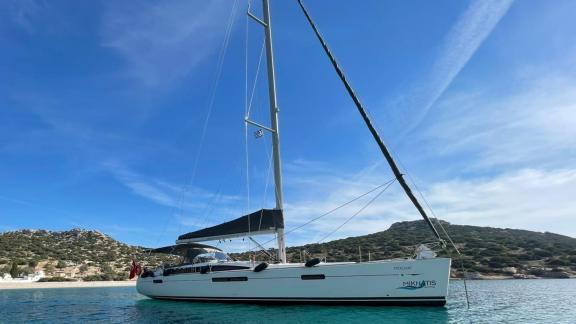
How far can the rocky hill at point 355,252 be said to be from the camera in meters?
47.7

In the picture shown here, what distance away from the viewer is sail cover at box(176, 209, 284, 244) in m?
20.0

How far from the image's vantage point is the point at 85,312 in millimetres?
19656

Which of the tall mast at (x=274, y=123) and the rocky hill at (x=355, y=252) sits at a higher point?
the tall mast at (x=274, y=123)

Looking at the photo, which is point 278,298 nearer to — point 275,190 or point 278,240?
point 278,240

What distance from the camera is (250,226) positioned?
20.3m

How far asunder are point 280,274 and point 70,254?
65.4m

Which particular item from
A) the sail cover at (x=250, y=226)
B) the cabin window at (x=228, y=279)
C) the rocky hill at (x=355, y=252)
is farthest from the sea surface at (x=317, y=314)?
the rocky hill at (x=355, y=252)

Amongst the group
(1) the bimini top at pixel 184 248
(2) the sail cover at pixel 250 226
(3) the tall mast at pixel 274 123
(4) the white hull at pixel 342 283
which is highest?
(3) the tall mast at pixel 274 123

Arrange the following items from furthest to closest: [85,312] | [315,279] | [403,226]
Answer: [403,226] → [85,312] → [315,279]

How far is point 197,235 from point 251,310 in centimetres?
699

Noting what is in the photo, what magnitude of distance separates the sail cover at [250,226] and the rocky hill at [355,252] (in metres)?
15.4

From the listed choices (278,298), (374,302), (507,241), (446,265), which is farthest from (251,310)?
(507,241)

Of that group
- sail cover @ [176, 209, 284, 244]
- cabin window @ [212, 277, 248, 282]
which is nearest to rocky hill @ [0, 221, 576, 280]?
sail cover @ [176, 209, 284, 244]

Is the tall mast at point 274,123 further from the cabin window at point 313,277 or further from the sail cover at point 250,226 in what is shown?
the cabin window at point 313,277
